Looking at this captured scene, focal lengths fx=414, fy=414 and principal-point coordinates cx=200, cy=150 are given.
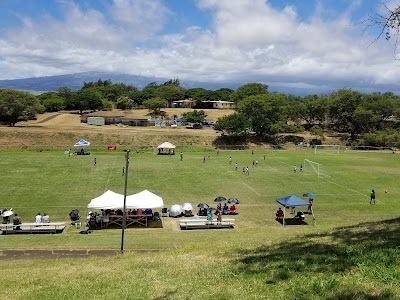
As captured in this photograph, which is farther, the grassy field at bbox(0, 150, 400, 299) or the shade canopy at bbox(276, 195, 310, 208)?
the shade canopy at bbox(276, 195, 310, 208)

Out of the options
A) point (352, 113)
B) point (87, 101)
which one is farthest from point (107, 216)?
point (87, 101)

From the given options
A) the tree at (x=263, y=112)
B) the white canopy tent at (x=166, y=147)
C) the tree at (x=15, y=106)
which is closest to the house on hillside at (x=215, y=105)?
the tree at (x=263, y=112)

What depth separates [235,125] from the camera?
8238 cm

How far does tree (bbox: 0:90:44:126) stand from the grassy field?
91.1ft

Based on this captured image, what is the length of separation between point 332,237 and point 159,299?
7817mm

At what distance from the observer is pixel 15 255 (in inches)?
755

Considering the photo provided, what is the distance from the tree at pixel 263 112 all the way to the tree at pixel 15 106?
4724 centimetres

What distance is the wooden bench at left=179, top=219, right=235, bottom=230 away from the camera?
2609 cm

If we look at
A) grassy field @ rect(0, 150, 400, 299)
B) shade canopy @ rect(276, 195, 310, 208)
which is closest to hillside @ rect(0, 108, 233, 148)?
grassy field @ rect(0, 150, 400, 299)

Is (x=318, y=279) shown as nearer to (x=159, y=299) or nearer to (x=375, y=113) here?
(x=159, y=299)

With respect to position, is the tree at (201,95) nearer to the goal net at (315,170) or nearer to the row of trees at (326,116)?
the row of trees at (326,116)

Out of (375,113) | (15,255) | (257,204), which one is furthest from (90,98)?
(15,255)

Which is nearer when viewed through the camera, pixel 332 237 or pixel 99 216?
pixel 332 237

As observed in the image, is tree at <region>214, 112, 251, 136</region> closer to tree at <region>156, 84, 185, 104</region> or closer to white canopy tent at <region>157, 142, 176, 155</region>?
white canopy tent at <region>157, 142, 176, 155</region>
